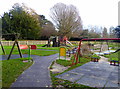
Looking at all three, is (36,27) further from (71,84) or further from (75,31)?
(71,84)

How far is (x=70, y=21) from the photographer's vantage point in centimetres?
3400

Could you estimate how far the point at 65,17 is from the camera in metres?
33.6

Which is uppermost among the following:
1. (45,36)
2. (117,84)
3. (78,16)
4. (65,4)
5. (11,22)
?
(65,4)

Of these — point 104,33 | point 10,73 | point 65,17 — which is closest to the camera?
point 10,73

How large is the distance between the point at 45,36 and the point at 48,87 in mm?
36773

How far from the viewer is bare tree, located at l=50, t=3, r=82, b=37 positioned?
1328 inches

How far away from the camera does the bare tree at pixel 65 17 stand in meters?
33.7

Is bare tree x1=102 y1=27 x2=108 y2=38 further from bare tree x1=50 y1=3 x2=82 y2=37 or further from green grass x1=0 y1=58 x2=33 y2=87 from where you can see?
green grass x1=0 y1=58 x2=33 y2=87

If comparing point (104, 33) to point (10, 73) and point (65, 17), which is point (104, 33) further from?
point (10, 73)

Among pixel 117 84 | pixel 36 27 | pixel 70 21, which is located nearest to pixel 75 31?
pixel 70 21

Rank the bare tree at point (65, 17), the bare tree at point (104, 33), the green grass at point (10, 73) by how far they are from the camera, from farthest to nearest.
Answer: the bare tree at point (104, 33) → the bare tree at point (65, 17) → the green grass at point (10, 73)

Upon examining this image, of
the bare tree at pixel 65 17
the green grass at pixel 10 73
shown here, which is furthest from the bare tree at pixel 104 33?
the green grass at pixel 10 73

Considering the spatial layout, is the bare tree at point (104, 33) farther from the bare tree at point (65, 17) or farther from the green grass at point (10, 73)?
the green grass at point (10, 73)

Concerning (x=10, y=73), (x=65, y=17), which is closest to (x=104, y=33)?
(x=65, y=17)
